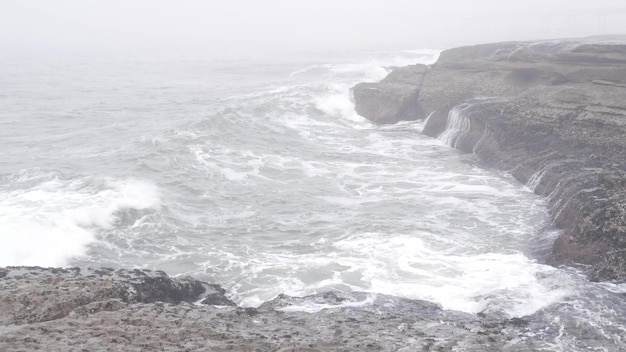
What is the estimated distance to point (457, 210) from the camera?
54.7 ft

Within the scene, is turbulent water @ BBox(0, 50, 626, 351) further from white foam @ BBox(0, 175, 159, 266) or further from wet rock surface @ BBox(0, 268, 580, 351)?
wet rock surface @ BBox(0, 268, 580, 351)

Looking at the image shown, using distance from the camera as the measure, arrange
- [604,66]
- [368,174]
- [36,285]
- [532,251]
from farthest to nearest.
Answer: [604,66] → [368,174] → [532,251] → [36,285]

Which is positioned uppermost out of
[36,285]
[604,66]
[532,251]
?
[604,66]

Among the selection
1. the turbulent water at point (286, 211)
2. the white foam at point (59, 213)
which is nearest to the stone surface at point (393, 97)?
the turbulent water at point (286, 211)

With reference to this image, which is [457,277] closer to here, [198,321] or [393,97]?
[198,321]

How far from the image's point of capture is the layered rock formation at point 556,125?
13.0m

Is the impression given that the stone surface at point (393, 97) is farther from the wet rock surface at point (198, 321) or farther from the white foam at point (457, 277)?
the wet rock surface at point (198, 321)

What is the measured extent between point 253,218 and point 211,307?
21.8 feet

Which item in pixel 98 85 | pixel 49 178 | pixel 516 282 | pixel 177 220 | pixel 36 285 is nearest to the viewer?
pixel 36 285

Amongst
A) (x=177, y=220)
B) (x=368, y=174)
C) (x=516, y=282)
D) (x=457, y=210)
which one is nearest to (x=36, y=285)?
(x=177, y=220)

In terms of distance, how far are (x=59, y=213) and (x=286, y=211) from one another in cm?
610

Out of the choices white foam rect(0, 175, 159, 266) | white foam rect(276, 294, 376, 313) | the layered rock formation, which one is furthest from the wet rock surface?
the layered rock formation

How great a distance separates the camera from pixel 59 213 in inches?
605

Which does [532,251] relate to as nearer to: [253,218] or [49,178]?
[253,218]
